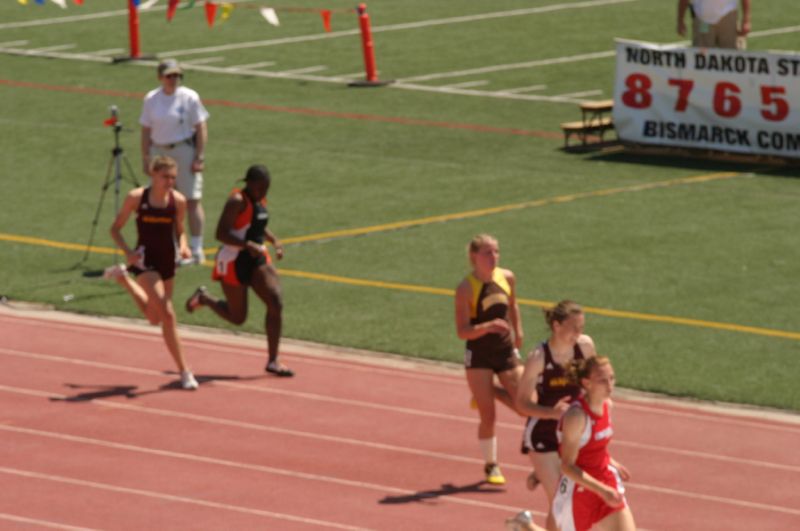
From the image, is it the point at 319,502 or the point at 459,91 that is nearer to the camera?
the point at 319,502

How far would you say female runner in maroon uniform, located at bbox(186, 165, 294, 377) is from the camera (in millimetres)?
17359

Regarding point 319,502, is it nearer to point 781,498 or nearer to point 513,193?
point 781,498

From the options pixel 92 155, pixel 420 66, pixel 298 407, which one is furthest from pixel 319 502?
pixel 420 66

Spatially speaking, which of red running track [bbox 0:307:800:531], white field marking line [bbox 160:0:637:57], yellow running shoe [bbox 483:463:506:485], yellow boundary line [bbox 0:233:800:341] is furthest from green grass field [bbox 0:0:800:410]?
yellow running shoe [bbox 483:463:506:485]

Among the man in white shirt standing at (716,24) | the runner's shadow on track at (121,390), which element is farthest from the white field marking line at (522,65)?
the runner's shadow on track at (121,390)

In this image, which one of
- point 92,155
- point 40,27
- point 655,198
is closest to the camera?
point 655,198

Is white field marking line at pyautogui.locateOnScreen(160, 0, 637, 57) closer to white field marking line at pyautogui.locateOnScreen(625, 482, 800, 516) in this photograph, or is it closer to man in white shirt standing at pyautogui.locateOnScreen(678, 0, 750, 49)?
man in white shirt standing at pyautogui.locateOnScreen(678, 0, 750, 49)

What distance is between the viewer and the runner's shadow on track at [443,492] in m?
14.2

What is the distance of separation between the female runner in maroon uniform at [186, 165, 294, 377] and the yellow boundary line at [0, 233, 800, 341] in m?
3.22

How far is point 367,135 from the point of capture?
2994 centimetres

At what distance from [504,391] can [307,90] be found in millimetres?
20591

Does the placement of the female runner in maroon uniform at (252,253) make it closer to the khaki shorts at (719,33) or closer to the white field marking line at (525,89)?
the khaki shorts at (719,33)

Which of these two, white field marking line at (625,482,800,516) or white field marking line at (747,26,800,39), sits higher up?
white field marking line at (747,26,800,39)

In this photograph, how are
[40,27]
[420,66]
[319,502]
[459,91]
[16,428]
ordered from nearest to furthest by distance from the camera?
[319,502], [16,428], [459,91], [420,66], [40,27]
